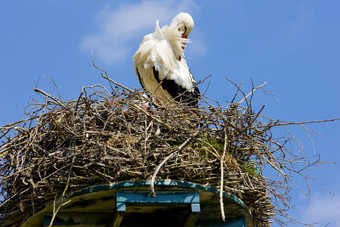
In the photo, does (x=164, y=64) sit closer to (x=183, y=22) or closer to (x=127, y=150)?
(x=183, y=22)

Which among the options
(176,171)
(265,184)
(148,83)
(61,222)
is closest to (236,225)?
(265,184)

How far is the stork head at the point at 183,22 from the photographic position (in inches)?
267

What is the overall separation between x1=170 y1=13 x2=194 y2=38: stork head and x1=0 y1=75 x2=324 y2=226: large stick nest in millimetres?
1886

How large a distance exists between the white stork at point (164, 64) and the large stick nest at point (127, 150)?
133 centimetres

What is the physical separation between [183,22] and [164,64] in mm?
657

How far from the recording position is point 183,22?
22.3 feet

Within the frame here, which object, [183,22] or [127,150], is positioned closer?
[127,150]

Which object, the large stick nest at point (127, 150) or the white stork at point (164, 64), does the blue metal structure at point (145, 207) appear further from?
the white stork at point (164, 64)

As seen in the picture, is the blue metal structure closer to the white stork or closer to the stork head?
the white stork

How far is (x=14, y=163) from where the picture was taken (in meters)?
4.76

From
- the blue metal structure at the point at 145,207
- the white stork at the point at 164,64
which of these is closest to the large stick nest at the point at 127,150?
the blue metal structure at the point at 145,207

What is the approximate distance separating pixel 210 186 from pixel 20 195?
4.27ft

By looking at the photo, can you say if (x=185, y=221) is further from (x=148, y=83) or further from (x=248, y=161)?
(x=148, y=83)

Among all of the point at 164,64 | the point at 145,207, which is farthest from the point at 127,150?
the point at 164,64
